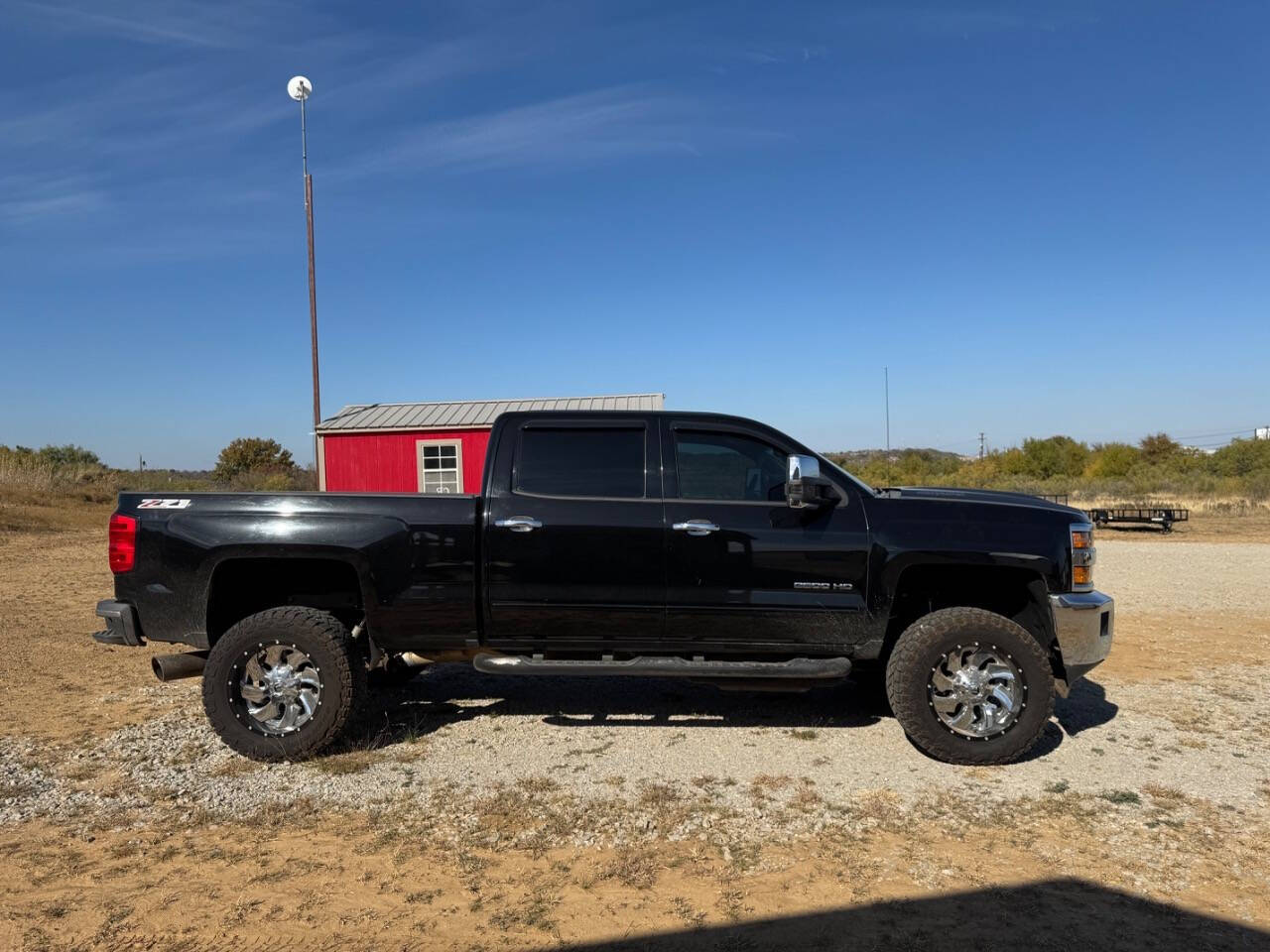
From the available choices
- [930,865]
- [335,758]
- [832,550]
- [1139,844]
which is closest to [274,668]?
[335,758]

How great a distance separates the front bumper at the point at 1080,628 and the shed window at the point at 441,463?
15.7 m

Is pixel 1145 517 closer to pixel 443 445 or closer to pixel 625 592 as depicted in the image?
pixel 443 445

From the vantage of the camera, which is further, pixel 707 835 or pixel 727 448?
pixel 727 448

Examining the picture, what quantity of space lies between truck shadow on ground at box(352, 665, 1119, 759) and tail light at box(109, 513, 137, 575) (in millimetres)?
1730

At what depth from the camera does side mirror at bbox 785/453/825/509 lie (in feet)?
15.2

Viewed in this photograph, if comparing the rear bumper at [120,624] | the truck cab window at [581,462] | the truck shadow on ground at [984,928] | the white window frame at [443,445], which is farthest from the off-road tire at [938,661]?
the white window frame at [443,445]

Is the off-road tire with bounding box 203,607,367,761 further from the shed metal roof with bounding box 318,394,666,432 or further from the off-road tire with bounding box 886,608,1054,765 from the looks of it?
the shed metal roof with bounding box 318,394,666,432

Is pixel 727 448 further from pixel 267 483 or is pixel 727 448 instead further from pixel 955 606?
pixel 267 483

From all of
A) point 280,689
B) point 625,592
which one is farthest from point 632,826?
point 280,689

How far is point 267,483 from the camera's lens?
2891 centimetres

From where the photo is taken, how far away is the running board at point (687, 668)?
478 cm

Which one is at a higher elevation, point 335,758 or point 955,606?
point 955,606

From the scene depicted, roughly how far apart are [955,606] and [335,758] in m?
3.68

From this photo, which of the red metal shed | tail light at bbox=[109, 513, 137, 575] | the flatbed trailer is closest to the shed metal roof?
the red metal shed
